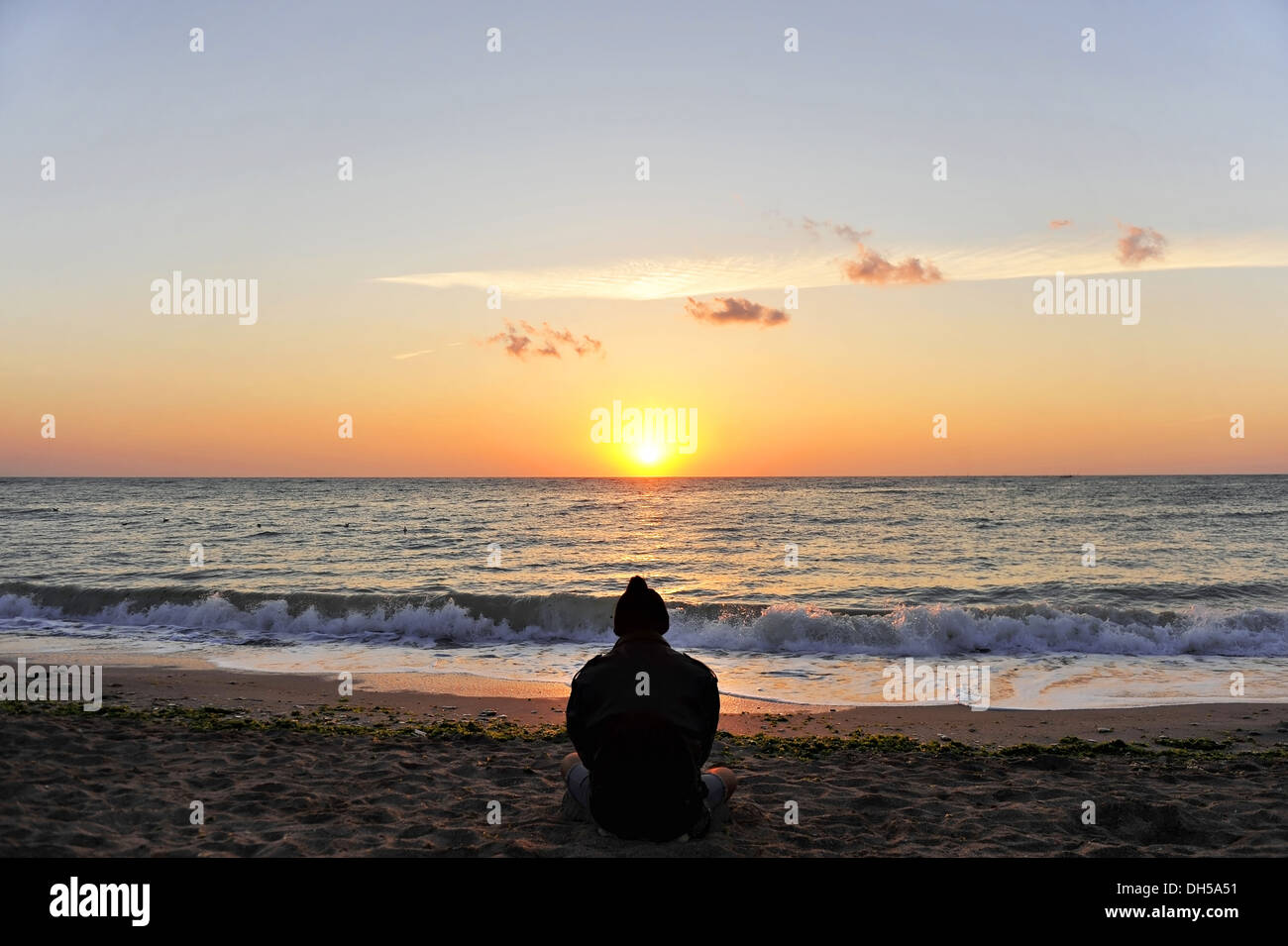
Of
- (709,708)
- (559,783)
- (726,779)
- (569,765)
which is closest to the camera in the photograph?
(709,708)

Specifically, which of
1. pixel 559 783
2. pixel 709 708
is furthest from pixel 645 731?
pixel 559 783

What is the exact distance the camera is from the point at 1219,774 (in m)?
7.60

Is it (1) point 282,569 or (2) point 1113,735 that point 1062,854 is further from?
(1) point 282,569

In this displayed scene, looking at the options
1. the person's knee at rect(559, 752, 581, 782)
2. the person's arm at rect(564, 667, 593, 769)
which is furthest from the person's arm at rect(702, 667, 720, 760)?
the person's knee at rect(559, 752, 581, 782)

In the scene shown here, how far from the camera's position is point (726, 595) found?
23344 millimetres

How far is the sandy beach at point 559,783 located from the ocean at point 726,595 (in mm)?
2130

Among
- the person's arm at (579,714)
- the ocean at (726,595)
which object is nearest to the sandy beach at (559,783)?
the person's arm at (579,714)

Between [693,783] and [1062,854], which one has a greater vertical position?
[693,783]

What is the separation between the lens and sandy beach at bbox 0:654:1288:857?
18.9 feet

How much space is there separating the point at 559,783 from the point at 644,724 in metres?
2.59

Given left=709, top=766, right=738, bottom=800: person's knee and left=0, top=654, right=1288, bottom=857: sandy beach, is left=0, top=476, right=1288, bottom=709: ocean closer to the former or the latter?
left=0, top=654, right=1288, bottom=857: sandy beach

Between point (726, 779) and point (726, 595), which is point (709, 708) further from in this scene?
point (726, 595)
